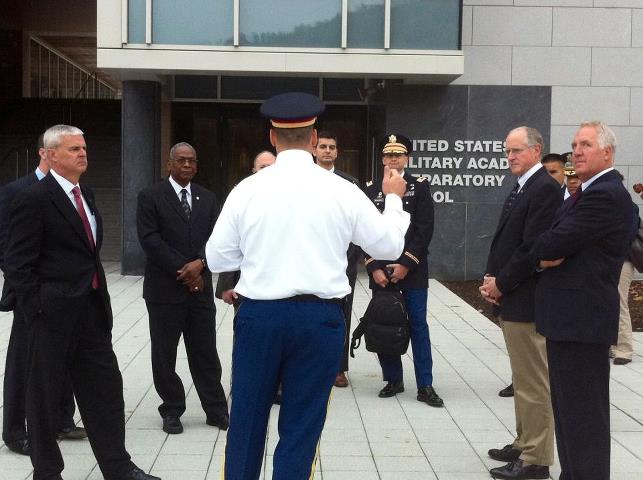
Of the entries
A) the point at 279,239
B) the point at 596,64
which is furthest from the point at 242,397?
the point at 596,64

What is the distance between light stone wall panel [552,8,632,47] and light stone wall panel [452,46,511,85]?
954 mm

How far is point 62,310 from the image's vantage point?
5.16m

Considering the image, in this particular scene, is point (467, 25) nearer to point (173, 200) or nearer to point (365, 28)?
point (365, 28)

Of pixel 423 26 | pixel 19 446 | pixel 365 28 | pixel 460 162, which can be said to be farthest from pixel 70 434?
pixel 460 162

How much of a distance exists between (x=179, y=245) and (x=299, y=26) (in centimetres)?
918

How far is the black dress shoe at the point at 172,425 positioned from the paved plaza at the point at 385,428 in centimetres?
6

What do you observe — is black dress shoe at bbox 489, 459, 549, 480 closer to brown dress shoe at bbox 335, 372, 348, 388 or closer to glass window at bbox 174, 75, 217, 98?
brown dress shoe at bbox 335, 372, 348, 388

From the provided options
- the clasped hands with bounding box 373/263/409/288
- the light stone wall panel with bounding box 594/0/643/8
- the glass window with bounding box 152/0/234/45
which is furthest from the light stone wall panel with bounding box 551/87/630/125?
the clasped hands with bounding box 373/263/409/288

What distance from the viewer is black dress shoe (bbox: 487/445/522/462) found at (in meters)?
5.82

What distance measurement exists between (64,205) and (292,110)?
5.73 ft

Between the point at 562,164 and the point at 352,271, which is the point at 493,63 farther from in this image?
the point at 352,271

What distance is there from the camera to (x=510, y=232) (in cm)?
566

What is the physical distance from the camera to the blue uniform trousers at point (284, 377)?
398 cm

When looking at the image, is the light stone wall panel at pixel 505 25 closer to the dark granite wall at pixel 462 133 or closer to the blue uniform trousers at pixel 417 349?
the dark granite wall at pixel 462 133
